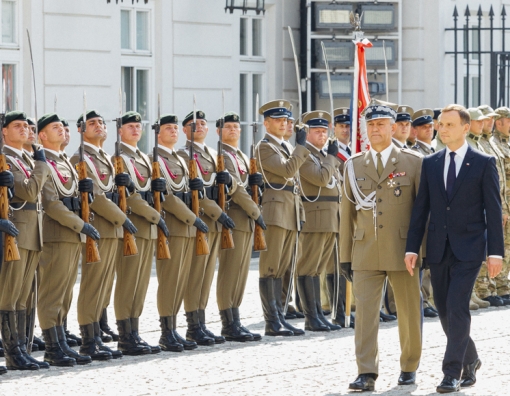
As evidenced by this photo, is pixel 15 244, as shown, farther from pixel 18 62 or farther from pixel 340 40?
pixel 340 40

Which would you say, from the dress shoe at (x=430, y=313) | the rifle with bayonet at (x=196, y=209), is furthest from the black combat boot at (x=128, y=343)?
the dress shoe at (x=430, y=313)

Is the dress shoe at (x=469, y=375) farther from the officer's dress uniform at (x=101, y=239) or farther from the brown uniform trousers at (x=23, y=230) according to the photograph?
the brown uniform trousers at (x=23, y=230)

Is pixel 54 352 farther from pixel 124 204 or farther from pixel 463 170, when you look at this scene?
pixel 463 170

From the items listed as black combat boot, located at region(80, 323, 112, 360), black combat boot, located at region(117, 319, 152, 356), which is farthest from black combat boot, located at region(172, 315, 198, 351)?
black combat boot, located at region(80, 323, 112, 360)

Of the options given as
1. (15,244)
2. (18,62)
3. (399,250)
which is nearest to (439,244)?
(399,250)

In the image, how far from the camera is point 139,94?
62.8ft

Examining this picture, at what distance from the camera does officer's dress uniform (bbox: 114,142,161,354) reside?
1104 cm

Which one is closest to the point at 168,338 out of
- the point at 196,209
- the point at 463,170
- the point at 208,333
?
the point at 208,333

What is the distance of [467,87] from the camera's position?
20.2 meters

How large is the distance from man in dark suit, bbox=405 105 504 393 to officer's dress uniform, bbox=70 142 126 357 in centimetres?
247

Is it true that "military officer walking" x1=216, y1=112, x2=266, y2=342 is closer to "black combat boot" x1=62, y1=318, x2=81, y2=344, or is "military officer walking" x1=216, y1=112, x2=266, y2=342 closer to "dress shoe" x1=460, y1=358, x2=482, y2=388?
"black combat boot" x1=62, y1=318, x2=81, y2=344

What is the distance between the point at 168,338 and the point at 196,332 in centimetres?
35

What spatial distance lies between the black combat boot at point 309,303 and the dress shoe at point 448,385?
128 inches

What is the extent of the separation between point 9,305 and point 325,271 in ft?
12.6
